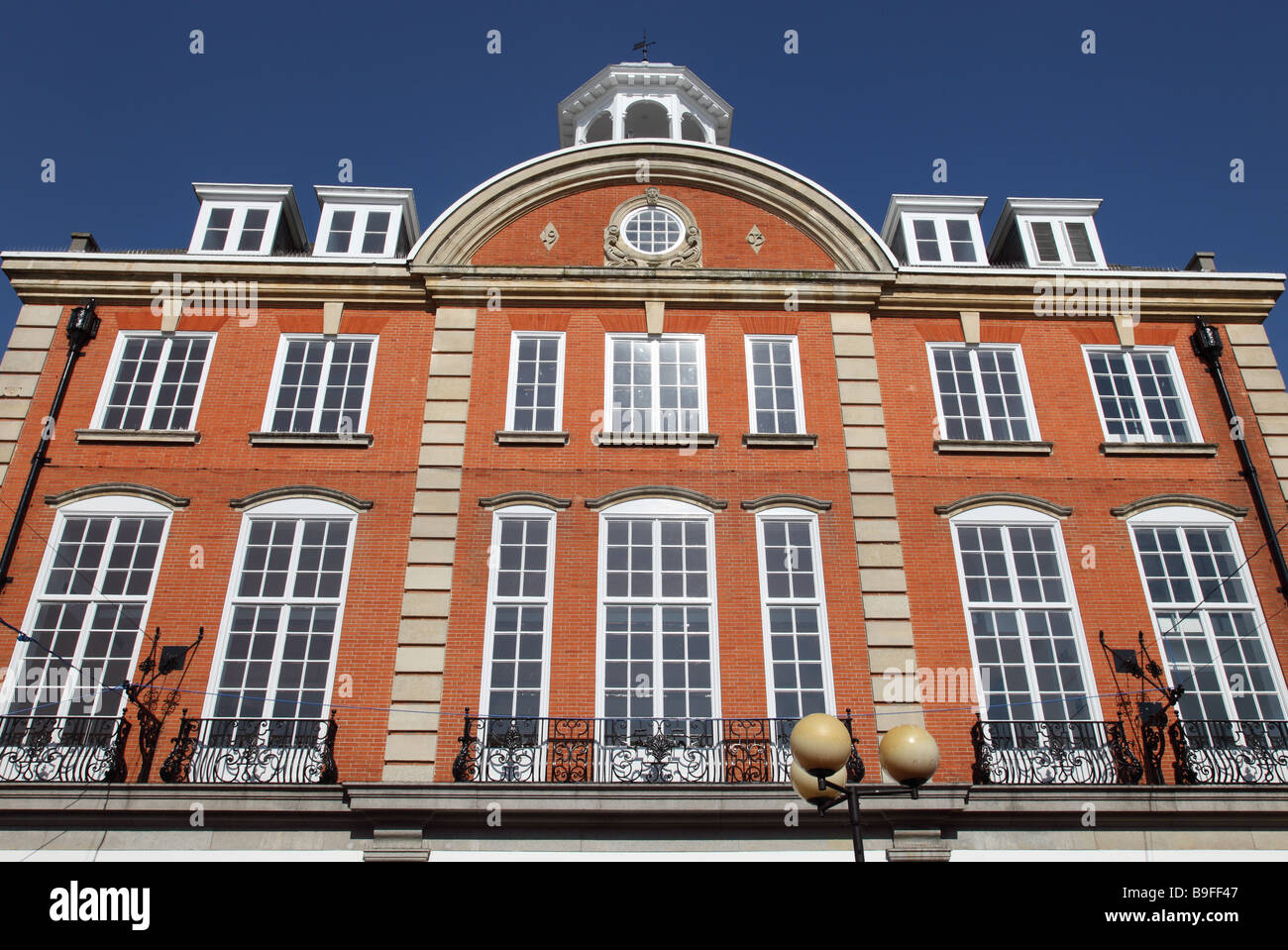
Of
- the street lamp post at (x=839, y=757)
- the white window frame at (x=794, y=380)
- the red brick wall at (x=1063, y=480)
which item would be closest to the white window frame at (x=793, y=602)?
the red brick wall at (x=1063, y=480)

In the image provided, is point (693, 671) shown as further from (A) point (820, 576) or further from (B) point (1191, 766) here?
(B) point (1191, 766)

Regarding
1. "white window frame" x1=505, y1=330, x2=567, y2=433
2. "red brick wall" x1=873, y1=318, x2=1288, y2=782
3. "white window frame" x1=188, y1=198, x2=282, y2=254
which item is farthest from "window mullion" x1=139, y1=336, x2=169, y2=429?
"red brick wall" x1=873, y1=318, x2=1288, y2=782

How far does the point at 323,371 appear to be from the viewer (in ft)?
55.6

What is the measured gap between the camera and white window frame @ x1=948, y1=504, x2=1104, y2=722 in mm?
14086

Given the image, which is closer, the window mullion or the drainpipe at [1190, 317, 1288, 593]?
the drainpipe at [1190, 317, 1288, 593]

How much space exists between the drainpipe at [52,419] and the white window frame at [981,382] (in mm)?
14184

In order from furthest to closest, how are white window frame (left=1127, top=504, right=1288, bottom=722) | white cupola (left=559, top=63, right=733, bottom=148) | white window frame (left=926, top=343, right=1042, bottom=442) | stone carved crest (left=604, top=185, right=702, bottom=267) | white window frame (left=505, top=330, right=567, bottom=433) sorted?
white cupola (left=559, top=63, right=733, bottom=148) < stone carved crest (left=604, top=185, right=702, bottom=267) < white window frame (left=926, top=343, right=1042, bottom=442) < white window frame (left=505, top=330, right=567, bottom=433) < white window frame (left=1127, top=504, right=1288, bottom=722)

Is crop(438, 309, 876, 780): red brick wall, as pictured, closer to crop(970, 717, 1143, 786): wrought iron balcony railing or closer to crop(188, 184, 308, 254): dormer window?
crop(970, 717, 1143, 786): wrought iron balcony railing

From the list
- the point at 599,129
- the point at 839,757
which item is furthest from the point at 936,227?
the point at 839,757

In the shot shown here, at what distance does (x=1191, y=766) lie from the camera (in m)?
13.5

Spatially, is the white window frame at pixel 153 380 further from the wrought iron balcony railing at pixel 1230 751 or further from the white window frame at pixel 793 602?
the wrought iron balcony railing at pixel 1230 751

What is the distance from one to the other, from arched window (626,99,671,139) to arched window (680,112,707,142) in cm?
40
